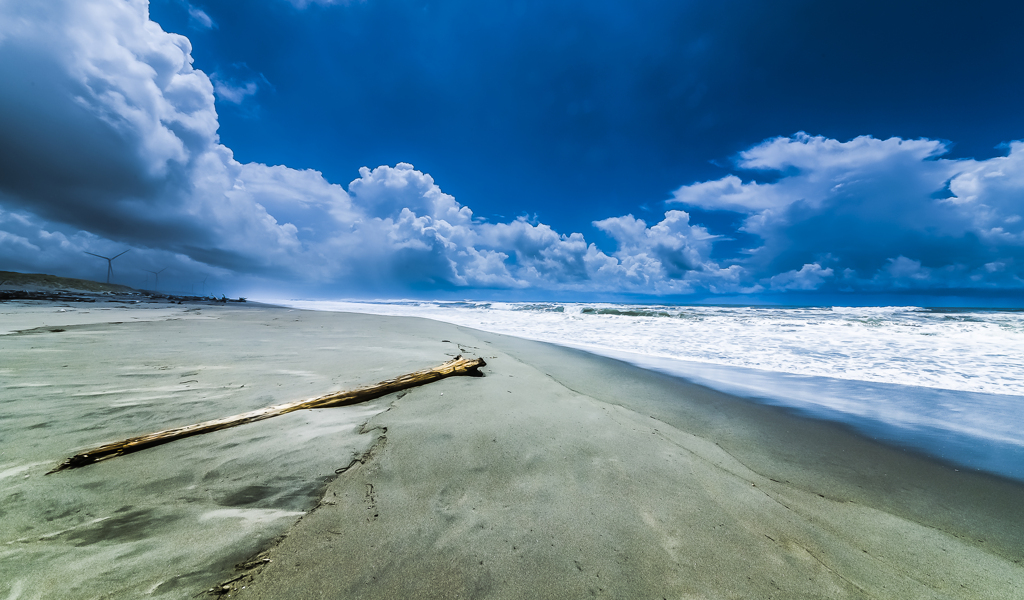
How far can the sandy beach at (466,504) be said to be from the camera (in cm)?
162

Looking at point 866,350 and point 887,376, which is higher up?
point 866,350

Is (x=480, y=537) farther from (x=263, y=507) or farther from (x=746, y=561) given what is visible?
(x=746, y=561)

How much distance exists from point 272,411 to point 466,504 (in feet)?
7.55

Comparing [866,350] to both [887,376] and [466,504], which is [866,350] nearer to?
[887,376]

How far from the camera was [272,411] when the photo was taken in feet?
10.9

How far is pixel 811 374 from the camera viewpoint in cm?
704

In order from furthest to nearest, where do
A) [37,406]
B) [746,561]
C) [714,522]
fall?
[37,406] → [714,522] → [746,561]

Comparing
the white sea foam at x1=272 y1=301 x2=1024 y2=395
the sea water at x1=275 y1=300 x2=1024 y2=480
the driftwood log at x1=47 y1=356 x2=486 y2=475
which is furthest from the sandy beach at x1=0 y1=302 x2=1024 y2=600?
the white sea foam at x1=272 y1=301 x2=1024 y2=395

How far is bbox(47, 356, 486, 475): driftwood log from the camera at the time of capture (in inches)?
94.6

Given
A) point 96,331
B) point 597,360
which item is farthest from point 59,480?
point 96,331

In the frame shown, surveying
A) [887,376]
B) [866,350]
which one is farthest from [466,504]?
[866,350]

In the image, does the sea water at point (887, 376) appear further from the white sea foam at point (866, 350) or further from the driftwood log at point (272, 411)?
the driftwood log at point (272, 411)

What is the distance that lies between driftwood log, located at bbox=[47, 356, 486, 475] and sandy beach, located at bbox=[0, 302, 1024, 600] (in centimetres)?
11

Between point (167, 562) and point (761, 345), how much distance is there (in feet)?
42.9
